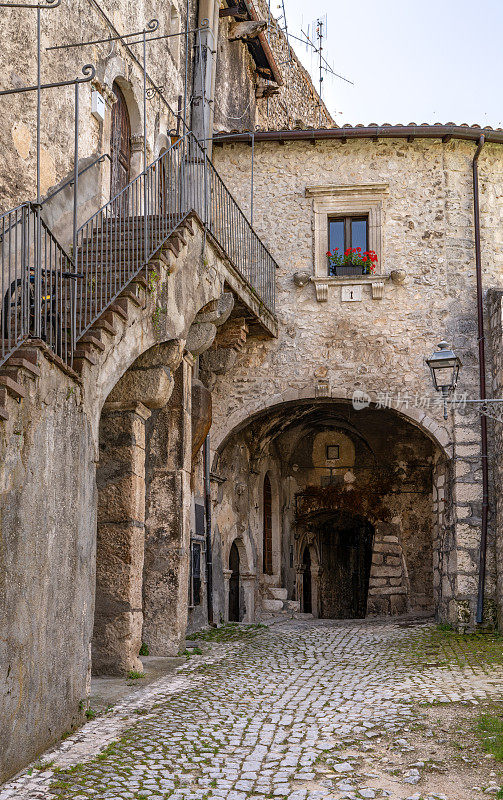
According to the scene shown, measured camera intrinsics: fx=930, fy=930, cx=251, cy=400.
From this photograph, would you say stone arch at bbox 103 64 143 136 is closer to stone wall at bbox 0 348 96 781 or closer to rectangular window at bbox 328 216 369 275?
rectangular window at bbox 328 216 369 275

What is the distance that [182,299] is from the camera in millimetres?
9086

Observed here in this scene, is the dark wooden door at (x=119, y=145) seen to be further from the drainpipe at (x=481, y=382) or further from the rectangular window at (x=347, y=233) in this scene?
the drainpipe at (x=481, y=382)

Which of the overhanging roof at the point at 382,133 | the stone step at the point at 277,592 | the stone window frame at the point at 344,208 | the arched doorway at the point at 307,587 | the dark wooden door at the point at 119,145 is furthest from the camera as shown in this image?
the arched doorway at the point at 307,587

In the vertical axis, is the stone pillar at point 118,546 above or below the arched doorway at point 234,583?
above

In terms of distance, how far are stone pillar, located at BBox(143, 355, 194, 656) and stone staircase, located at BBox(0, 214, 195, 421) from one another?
6.61ft

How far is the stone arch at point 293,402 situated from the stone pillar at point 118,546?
16.1 ft

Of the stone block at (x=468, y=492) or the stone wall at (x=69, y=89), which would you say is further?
the stone block at (x=468, y=492)

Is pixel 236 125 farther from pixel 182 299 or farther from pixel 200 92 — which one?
pixel 182 299

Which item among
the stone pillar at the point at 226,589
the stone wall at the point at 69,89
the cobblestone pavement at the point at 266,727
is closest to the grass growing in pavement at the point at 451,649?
the cobblestone pavement at the point at 266,727

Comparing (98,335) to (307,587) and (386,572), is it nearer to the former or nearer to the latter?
(386,572)

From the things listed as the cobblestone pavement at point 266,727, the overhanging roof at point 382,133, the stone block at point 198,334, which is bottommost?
the cobblestone pavement at point 266,727

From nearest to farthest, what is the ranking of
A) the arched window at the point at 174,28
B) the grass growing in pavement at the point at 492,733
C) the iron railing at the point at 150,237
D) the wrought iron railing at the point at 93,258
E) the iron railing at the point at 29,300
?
1. the iron railing at the point at 29,300
2. the grass growing in pavement at the point at 492,733
3. the wrought iron railing at the point at 93,258
4. the iron railing at the point at 150,237
5. the arched window at the point at 174,28

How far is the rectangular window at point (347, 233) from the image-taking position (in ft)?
46.2

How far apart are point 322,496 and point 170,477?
868 cm
